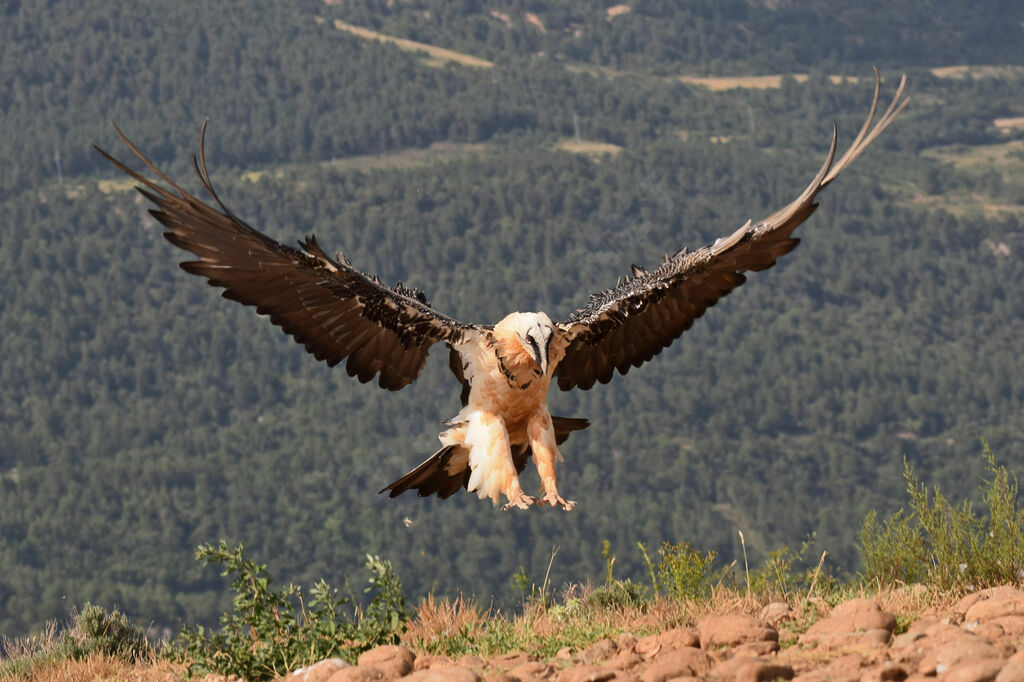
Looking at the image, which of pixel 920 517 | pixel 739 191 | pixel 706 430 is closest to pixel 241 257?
pixel 920 517

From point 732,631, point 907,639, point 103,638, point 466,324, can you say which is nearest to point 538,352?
point 466,324

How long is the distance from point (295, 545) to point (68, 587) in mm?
17330

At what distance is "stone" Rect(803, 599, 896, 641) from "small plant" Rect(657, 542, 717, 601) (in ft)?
4.42

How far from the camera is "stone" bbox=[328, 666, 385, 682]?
7.30 meters

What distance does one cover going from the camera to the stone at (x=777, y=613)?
8069 mm

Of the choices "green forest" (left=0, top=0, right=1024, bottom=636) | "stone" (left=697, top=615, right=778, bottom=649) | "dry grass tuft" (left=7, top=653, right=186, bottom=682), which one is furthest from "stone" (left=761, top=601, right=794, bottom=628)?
"green forest" (left=0, top=0, right=1024, bottom=636)

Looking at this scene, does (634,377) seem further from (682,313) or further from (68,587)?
(682,313)

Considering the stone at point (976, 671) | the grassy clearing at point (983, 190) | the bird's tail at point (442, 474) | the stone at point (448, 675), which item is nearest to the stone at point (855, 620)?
the stone at point (976, 671)

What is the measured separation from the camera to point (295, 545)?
11119 cm

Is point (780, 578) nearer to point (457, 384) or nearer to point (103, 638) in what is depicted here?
point (103, 638)

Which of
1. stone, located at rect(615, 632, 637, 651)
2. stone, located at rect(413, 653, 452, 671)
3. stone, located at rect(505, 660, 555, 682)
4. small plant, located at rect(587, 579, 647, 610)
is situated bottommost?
small plant, located at rect(587, 579, 647, 610)

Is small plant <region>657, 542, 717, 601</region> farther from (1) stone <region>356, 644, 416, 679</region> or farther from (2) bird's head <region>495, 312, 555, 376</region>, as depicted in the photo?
(1) stone <region>356, 644, 416, 679</region>

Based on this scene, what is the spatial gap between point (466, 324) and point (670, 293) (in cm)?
147

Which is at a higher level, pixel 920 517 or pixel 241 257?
pixel 241 257
